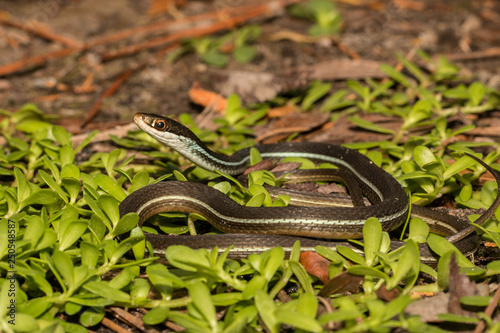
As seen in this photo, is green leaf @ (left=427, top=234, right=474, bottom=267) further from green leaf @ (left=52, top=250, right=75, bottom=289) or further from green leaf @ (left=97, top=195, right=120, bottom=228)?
green leaf @ (left=52, top=250, right=75, bottom=289)

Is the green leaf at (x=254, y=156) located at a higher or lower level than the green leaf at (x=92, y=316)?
higher

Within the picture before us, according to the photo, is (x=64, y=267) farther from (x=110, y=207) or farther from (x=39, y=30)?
(x=39, y=30)

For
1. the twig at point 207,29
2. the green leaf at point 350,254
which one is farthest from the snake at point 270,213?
the twig at point 207,29

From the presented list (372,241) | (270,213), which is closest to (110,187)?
(270,213)

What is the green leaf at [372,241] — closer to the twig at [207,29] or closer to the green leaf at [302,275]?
the green leaf at [302,275]

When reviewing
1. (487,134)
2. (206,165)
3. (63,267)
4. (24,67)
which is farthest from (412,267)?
(24,67)

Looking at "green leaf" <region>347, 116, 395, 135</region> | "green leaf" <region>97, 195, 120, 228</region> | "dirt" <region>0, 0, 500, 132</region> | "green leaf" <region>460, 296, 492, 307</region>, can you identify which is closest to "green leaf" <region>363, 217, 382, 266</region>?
"green leaf" <region>460, 296, 492, 307</region>
